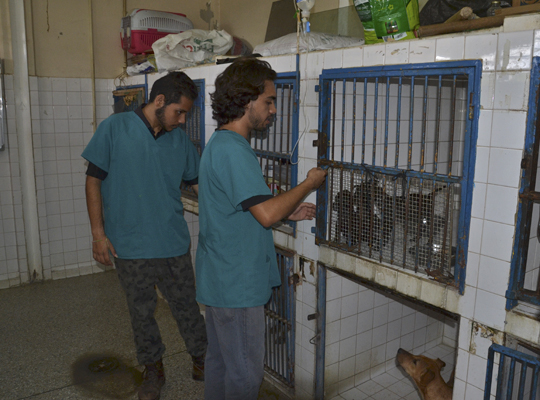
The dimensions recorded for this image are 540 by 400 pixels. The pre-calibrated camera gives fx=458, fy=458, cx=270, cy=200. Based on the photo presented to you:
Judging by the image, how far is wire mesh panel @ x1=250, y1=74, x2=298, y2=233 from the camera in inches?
98.6

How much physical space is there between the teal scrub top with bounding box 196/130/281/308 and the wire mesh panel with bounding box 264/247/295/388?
690 millimetres

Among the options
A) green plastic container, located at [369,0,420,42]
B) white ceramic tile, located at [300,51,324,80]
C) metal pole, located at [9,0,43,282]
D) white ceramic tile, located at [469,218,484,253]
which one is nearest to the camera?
white ceramic tile, located at [469,218,484,253]

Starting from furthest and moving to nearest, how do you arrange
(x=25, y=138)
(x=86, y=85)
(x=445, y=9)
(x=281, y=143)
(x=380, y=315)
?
(x=86, y=85), (x=25, y=138), (x=380, y=315), (x=281, y=143), (x=445, y=9)

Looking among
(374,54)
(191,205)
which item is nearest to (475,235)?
(374,54)

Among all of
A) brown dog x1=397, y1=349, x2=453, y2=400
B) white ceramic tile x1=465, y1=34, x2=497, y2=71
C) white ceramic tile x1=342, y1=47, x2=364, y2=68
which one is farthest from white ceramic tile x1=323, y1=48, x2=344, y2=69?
brown dog x1=397, y1=349, x2=453, y2=400

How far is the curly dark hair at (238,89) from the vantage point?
1915 millimetres

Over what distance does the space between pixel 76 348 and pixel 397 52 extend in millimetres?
2825

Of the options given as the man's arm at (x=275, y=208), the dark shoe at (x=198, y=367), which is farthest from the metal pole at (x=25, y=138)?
the man's arm at (x=275, y=208)

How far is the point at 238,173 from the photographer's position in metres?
1.77

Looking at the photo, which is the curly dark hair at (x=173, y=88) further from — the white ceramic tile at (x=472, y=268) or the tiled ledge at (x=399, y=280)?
the white ceramic tile at (x=472, y=268)

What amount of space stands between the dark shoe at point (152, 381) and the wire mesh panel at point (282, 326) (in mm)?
664

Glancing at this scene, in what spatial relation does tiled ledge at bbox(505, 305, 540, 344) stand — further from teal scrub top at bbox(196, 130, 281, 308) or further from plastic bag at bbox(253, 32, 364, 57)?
plastic bag at bbox(253, 32, 364, 57)

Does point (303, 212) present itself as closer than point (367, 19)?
No

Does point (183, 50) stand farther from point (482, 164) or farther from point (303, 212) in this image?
point (482, 164)
